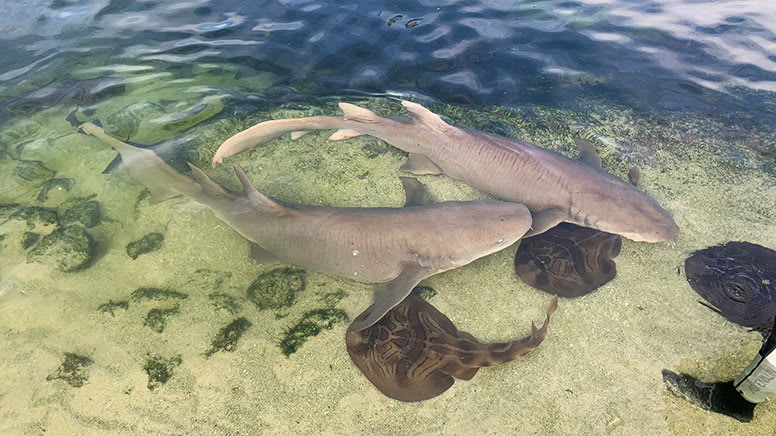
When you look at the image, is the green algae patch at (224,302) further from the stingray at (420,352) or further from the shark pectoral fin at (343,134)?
the shark pectoral fin at (343,134)

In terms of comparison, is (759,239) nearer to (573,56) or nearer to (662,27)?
(573,56)

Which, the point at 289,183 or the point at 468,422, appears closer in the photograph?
the point at 468,422

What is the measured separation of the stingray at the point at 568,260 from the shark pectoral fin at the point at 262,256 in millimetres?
2514

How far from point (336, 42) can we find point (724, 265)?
7020 millimetres

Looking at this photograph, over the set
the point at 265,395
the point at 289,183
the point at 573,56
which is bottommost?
the point at 265,395

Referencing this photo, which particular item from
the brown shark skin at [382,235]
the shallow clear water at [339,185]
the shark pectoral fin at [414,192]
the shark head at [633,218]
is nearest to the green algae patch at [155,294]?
the shallow clear water at [339,185]

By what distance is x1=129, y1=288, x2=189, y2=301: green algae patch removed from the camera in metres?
4.32

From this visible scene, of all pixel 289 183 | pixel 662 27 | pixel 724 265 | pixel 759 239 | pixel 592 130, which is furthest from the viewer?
pixel 662 27

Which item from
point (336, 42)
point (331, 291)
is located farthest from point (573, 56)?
point (331, 291)

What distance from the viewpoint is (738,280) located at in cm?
421

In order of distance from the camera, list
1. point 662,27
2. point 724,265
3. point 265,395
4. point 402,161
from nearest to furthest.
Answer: point 265,395 < point 724,265 < point 402,161 < point 662,27

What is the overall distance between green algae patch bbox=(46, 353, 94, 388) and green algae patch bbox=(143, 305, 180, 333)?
0.53 meters

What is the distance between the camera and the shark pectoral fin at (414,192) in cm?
515

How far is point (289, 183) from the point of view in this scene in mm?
5703
